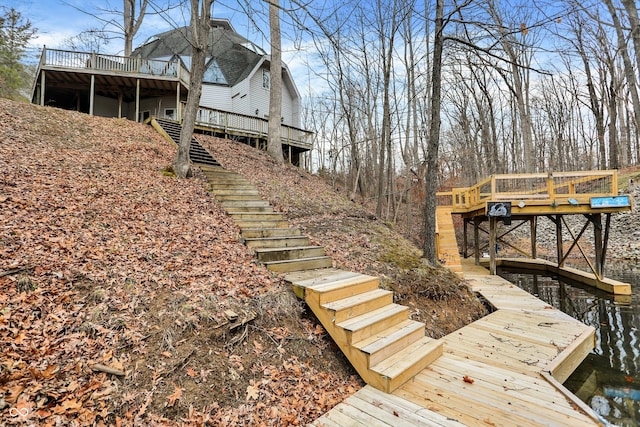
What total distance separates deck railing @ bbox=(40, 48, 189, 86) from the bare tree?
8.72 m

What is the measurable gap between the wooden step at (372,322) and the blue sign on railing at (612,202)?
331 inches

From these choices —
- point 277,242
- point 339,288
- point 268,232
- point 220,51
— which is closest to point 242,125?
point 220,51

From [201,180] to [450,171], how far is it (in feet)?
82.2

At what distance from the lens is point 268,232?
20.7 ft

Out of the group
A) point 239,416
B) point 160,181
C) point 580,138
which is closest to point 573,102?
point 580,138

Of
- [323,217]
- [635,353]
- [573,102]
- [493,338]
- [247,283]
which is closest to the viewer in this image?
[247,283]

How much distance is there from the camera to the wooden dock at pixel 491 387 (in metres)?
2.90

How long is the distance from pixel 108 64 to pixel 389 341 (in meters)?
18.0

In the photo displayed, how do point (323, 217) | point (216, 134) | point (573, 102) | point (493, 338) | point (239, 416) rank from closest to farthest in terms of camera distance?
point (239, 416)
point (493, 338)
point (323, 217)
point (216, 134)
point (573, 102)

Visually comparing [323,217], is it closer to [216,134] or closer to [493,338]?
[493,338]

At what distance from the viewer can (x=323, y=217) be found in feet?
28.8

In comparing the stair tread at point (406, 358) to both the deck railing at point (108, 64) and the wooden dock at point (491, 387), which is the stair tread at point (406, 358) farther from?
the deck railing at point (108, 64)

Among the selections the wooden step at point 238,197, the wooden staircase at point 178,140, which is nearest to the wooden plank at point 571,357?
the wooden step at point 238,197

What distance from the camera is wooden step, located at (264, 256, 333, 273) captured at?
5.02 metres
